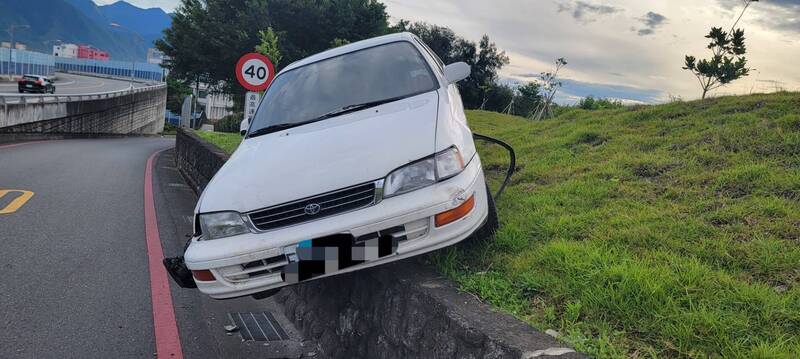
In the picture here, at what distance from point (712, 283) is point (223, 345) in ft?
9.82

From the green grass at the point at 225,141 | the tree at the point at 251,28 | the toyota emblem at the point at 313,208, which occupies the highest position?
the tree at the point at 251,28

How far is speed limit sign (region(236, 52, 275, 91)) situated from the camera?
28.1ft

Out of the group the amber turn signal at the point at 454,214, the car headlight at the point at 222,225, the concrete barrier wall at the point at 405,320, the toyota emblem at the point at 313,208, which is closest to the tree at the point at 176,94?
the concrete barrier wall at the point at 405,320

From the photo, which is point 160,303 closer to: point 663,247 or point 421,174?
point 421,174

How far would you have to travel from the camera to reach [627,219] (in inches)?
141

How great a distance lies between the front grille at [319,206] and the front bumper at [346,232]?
50 millimetres

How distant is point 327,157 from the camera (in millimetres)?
2932

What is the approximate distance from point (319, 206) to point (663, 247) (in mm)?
2116

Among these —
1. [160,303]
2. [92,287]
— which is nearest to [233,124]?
[92,287]

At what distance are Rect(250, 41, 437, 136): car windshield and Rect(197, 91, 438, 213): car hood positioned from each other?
270 mm

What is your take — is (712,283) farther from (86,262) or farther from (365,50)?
(86,262)

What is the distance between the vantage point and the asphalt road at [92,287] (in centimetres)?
325

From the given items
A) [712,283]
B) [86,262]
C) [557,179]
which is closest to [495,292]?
[712,283]

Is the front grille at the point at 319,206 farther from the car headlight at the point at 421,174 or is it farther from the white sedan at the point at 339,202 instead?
the car headlight at the point at 421,174
